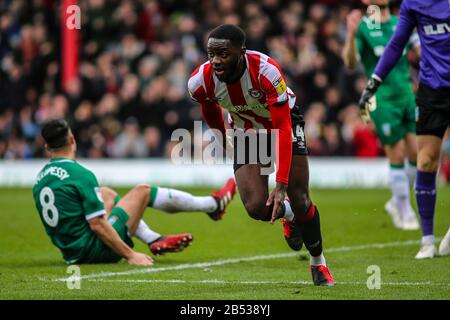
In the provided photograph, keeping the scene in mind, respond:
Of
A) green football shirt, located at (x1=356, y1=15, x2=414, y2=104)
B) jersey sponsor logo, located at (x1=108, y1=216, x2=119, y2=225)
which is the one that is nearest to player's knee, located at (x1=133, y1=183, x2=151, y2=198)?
jersey sponsor logo, located at (x1=108, y1=216, x2=119, y2=225)

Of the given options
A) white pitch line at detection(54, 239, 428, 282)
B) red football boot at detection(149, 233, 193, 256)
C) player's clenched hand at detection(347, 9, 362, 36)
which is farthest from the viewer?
player's clenched hand at detection(347, 9, 362, 36)

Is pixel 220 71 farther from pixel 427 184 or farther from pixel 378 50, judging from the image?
pixel 378 50

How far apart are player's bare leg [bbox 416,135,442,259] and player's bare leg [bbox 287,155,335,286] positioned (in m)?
1.83

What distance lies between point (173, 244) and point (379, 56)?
4150mm

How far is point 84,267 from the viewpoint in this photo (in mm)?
8508

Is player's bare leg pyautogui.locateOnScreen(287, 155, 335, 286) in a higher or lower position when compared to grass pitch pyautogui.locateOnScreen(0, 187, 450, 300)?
higher

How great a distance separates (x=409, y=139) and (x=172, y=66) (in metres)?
9.92

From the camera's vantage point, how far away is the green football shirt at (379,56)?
11641 millimetres

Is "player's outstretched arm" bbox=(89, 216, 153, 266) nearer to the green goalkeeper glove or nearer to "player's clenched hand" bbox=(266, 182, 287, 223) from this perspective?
"player's clenched hand" bbox=(266, 182, 287, 223)

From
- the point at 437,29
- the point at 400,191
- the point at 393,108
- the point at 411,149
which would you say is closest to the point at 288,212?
the point at 437,29

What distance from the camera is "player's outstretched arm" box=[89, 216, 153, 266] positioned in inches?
332

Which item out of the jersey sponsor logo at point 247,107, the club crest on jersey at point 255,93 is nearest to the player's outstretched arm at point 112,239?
the jersey sponsor logo at point 247,107
